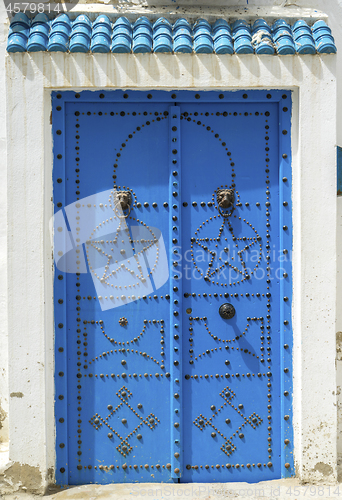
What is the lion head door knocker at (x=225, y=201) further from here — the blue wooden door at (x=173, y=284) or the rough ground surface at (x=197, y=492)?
the rough ground surface at (x=197, y=492)

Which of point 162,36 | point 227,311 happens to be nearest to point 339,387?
point 227,311

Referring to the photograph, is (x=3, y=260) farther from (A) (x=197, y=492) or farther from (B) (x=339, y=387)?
(B) (x=339, y=387)

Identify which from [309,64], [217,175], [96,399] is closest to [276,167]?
[217,175]

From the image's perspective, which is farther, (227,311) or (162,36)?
(227,311)

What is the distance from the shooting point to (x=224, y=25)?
2801 millimetres

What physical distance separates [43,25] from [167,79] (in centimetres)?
93

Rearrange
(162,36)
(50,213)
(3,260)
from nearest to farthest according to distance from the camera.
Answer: (162,36)
(50,213)
(3,260)

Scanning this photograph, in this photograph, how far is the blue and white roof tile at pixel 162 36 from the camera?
263cm

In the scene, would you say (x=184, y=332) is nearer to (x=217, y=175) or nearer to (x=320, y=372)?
(x=320, y=372)

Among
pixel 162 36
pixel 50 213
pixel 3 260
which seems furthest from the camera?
pixel 3 260

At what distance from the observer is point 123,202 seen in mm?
2805

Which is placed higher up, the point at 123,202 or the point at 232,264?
the point at 123,202

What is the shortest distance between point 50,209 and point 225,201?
1.22m

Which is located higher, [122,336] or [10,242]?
[10,242]
